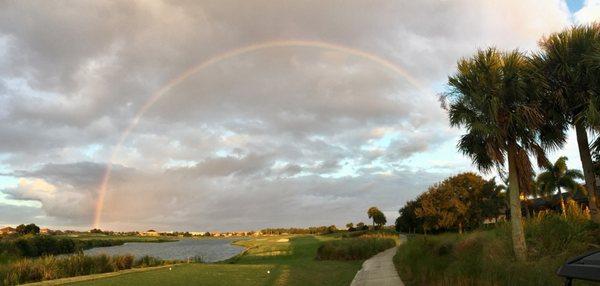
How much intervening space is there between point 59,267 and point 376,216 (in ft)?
382

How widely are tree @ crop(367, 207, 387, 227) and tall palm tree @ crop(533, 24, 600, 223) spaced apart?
12192 centimetres

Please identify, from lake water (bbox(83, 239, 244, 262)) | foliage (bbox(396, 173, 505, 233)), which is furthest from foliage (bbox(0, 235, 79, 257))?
foliage (bbox(396, 173, 505, 233))

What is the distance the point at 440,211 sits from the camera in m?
62.1

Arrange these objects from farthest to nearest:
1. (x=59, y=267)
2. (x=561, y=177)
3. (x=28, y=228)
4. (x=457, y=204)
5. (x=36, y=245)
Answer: (x=28, y=228)
(x=36, y=245)
(x=561, y=177)
(x=457, y=204)
(x=59, y=267)

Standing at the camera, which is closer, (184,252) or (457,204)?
(457,204)

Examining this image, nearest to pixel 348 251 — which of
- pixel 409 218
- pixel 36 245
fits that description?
pixel 409 218

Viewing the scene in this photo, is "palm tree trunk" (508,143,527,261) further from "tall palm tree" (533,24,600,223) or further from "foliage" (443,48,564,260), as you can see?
"tall palm tree" (533,24,600,223)

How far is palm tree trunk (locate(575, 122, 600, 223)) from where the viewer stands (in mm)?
19297

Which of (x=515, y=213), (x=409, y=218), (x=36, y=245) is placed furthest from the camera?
(x=409, y=218)

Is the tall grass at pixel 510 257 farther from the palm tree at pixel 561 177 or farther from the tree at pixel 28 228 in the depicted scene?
the tree at pixel 28 228

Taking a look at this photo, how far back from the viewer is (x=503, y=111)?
1903 cm

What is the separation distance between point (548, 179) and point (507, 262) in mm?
62679

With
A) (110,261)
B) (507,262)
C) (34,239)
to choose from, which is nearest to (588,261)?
(507,262)

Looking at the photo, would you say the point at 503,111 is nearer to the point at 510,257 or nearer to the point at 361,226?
the point at 510,257
